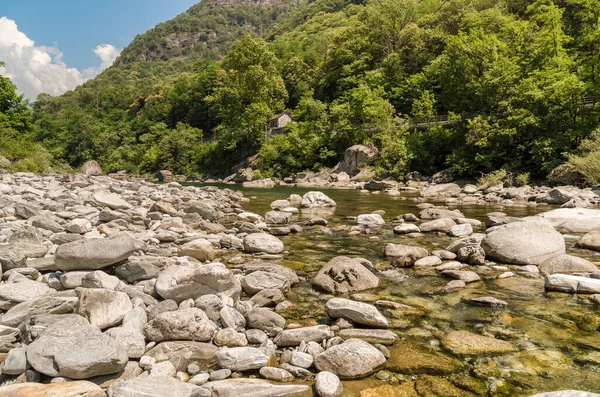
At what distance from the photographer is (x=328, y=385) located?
335 centimetres

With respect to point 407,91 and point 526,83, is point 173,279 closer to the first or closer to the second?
point 526,83

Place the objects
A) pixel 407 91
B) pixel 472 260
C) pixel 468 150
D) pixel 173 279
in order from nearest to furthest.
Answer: pixel 173 279 < pixel 472 260 < pixel 468 150 < pixel 407 91

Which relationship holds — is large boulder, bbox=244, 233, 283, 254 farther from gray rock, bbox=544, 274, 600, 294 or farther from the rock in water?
gray rock, bbox=544, 274, 600, 294

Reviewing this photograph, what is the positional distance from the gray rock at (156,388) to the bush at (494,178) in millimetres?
26764

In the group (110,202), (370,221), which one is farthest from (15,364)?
(370,221)

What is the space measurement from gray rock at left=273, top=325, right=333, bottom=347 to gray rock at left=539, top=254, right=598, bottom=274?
4.85 metres

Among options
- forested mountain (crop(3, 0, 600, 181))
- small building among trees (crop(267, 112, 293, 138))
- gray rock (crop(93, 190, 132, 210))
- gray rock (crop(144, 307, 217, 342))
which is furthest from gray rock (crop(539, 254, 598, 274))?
small building among trees (crop(267, 112, 293, 138))

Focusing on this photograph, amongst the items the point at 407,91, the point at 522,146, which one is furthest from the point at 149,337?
the point at 407,91

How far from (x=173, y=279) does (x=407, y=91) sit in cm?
4676

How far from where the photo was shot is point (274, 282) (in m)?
6.01

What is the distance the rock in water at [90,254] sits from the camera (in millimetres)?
5566

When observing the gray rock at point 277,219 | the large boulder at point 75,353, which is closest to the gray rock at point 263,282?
the large boulder at point 75,353

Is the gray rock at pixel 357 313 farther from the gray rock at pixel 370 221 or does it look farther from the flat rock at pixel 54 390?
the gray rock at pixel 370 221

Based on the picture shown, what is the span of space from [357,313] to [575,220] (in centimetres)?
935
